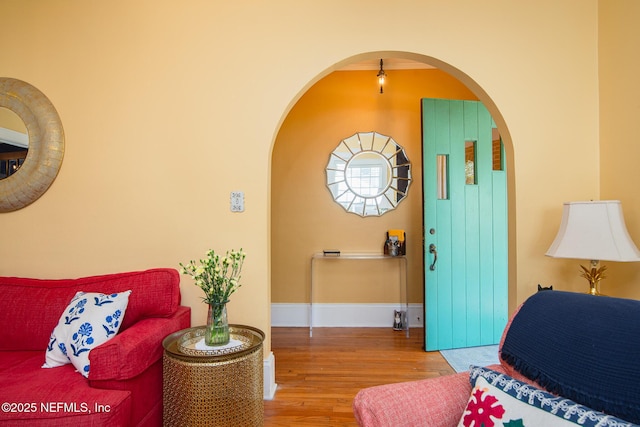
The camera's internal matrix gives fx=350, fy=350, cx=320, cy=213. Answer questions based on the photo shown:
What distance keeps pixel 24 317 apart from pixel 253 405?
4.61ft

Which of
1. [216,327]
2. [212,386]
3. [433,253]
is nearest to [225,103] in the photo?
[216,327]

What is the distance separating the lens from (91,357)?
1.51 m

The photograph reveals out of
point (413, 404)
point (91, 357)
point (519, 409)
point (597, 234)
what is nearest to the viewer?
point (519, 409)

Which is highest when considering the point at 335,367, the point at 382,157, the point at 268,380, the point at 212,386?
the point at 382,157

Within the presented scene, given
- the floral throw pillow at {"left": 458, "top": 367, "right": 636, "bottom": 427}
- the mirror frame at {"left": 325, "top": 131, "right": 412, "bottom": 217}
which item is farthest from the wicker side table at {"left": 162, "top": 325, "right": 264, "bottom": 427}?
the mirror frame at {"left": 325, "top": 131, "right": 412, "bottom": 217}

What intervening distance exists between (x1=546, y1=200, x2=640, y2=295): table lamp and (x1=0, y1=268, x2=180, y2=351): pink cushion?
6.86ft

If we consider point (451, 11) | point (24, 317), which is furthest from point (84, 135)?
point (451, 11)

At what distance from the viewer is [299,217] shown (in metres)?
3.84

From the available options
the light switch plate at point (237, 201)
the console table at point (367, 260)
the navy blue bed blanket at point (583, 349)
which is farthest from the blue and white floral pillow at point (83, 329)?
the console table at point (367, 260)

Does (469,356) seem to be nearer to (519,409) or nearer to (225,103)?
(519,409)

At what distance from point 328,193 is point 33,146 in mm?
2497

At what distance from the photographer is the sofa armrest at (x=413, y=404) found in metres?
1.08

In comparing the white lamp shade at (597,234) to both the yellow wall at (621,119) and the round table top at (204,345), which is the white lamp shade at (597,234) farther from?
the round table top at (204,345)

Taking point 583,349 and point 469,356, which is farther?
point 469,356
